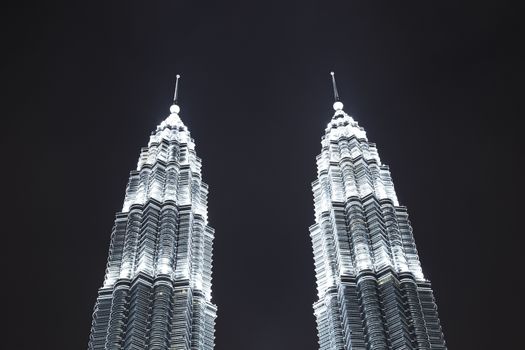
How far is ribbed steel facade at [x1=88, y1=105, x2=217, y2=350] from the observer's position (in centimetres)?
7231

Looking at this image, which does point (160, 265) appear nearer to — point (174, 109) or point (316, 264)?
point (316, 264)

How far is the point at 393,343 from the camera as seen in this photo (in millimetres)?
70000

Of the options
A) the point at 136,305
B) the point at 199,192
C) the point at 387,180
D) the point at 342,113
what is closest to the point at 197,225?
the point at 199,192

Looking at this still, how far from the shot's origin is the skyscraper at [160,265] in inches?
2847

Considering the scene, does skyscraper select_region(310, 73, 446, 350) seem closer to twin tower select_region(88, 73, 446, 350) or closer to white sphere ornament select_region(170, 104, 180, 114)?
twin tower select_region(88, 73, 446, 350)

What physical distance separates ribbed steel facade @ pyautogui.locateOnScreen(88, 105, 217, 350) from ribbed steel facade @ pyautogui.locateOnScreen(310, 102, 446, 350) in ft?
38.9

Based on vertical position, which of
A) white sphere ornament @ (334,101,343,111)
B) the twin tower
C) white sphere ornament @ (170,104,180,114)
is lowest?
the twin tower

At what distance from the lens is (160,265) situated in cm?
7844

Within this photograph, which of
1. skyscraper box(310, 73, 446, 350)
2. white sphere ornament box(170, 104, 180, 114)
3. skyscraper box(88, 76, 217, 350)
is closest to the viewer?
skyscraper box(310, 73, 446, 350)

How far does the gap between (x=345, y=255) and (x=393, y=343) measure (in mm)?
12643

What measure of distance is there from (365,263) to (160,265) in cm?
1951

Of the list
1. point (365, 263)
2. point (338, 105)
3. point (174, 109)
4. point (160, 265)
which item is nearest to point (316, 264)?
point (365, 263)

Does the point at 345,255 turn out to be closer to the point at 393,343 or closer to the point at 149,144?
the point at 393,343

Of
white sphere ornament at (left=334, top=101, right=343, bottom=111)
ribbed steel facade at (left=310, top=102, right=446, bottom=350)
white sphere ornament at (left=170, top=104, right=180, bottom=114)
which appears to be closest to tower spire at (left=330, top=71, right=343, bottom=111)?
white sphere ornament at (left=334, top=101, right=343, bottom=111)
